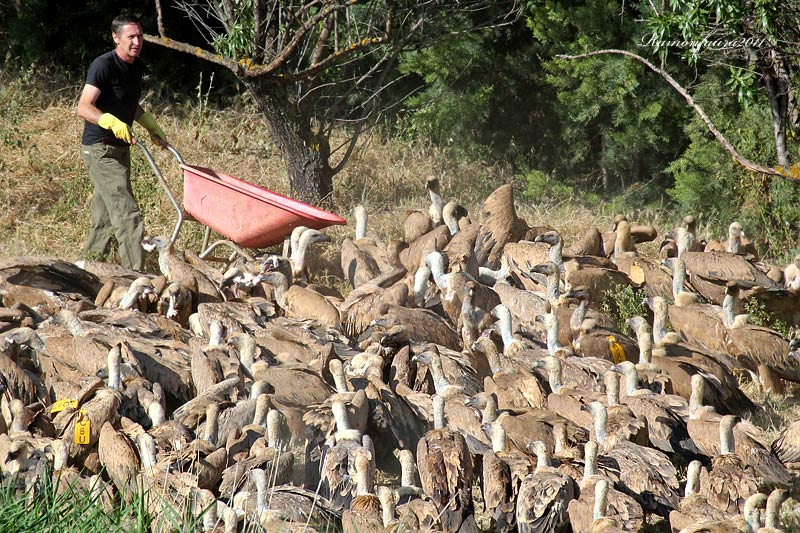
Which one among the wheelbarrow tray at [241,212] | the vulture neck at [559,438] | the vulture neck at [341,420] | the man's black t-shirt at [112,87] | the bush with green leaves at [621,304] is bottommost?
the bush with green leaves at [621,304]

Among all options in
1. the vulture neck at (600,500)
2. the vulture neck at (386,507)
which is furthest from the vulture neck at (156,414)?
the vulture neck at (600,500)

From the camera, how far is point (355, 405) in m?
5.25

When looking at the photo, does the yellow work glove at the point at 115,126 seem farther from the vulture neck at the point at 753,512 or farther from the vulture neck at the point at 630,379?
the vulture neck at the point at 753,512

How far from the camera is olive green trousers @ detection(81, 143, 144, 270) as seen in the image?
7621 mm

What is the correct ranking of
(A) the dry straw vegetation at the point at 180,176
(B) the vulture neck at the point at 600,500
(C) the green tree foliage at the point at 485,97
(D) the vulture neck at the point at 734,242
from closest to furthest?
(B) the vulture neck at the point at 600,500, (D) the vulture neck at the point at 734,242, (A) the dry straw vegetation at the point at 180,176, (C) the green tree foliage at the point at 485,97

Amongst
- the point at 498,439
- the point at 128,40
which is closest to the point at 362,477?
the point at 498,439

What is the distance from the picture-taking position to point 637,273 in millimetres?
7906

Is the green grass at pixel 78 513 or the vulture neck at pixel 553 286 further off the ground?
the green grass at pixel 78 513

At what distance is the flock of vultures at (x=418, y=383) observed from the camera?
14.7ft

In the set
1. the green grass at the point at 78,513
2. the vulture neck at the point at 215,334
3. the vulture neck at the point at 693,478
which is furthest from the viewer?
the vulture neck at the point at 215,334

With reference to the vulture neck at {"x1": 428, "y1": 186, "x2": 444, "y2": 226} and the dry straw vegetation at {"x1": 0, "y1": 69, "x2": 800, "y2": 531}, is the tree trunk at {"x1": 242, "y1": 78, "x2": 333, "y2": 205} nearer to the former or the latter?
the dry straw vegetation at {"x1": 0, "y1": 69, "x2": 800, "y2": 531}

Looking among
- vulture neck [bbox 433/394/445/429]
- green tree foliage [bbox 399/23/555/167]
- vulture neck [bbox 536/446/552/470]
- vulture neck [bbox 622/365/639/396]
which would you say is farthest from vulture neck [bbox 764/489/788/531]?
green tree foliage [bbox 399/23/555/167]

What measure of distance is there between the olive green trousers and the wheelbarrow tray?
1.42 ft

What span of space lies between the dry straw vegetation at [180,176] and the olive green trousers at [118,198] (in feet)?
1.79
